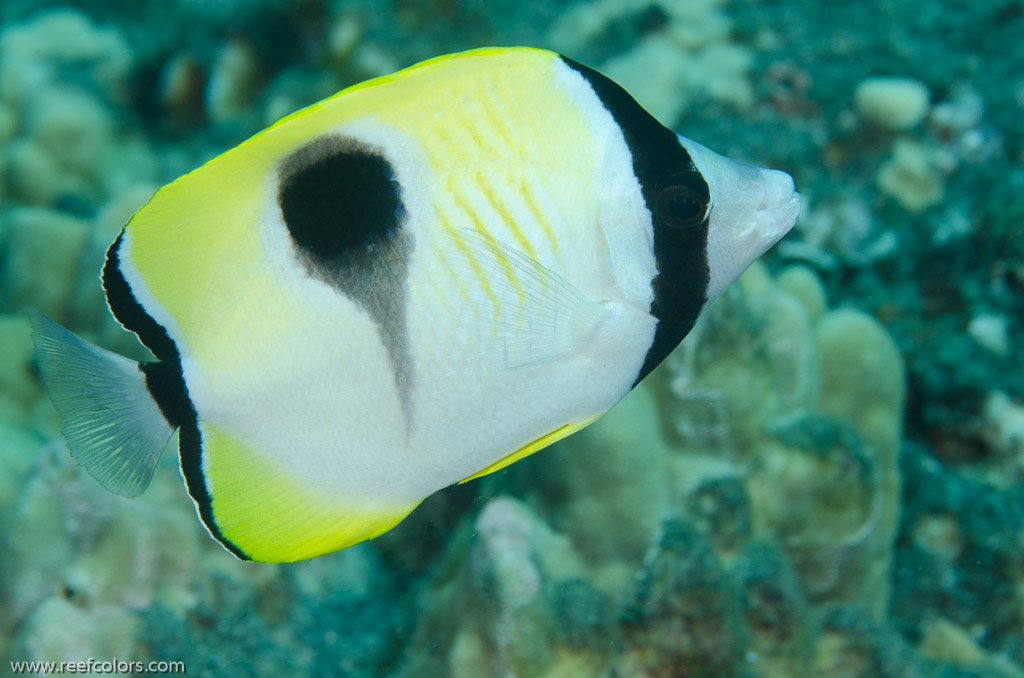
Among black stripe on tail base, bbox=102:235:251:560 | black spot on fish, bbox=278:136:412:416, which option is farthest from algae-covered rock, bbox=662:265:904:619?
black stripe on tail base, bbox=102:235:251:560

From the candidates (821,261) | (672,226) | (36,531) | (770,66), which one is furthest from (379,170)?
(770,66)

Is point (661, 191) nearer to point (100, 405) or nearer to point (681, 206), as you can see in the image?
point (681, 206)

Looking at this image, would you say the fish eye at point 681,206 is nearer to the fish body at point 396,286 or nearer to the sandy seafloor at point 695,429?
the fish body at point 396,286

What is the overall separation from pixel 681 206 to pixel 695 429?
168 cm

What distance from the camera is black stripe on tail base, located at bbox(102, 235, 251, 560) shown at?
1274 mm

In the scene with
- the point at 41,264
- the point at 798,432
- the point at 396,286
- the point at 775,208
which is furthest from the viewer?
the point at 41,264

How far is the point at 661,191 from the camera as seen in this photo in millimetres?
1271

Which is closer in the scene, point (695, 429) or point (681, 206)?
point (681, 206)

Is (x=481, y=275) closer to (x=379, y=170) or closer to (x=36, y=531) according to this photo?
(x=379, y=170)

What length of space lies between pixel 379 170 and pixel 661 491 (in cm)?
179

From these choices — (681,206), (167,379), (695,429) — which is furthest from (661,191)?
(695,429)

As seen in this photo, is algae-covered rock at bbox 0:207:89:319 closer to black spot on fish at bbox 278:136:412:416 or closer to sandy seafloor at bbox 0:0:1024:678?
sandy seafloor at bbox 0:0:1024:678

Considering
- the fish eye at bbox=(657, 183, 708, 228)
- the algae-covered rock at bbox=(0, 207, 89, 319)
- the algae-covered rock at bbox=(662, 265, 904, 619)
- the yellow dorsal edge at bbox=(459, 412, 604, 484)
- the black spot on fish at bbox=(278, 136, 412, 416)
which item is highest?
the black spot on fish at bbox=(278, 136, 412, 416)

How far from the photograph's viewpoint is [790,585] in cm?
223
